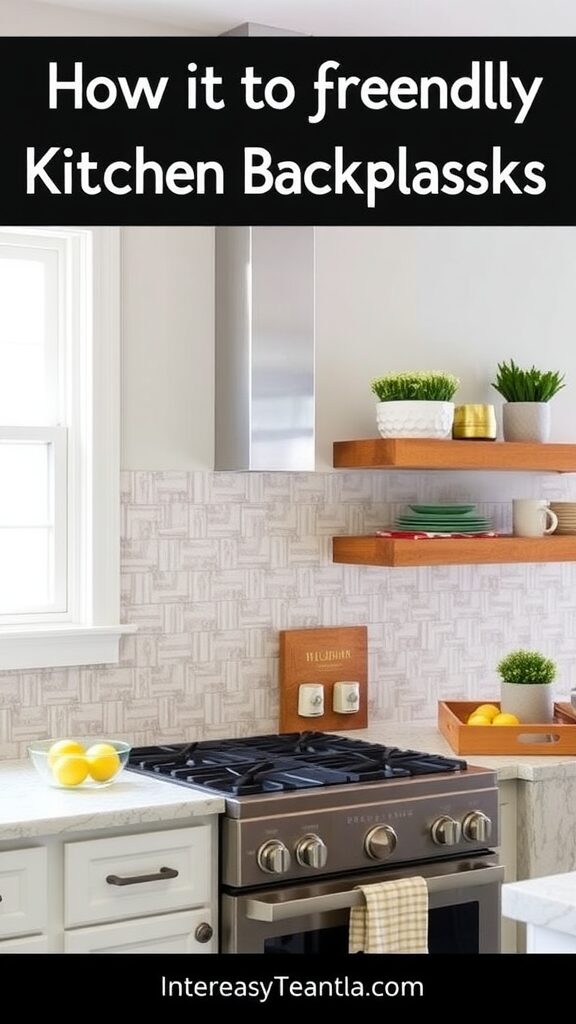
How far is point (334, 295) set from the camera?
3.91 meters

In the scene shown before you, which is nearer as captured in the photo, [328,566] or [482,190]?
[482,190]

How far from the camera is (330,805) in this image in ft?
9.93

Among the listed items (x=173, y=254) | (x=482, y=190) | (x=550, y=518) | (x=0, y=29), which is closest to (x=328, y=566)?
(x=550, y=518)

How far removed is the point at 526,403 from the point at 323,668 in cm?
94

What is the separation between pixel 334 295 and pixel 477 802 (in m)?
1.44

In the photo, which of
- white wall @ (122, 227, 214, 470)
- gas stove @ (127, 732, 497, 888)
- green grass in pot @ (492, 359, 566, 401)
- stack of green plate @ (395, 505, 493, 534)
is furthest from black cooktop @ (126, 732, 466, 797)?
green grass in pot @ (492, 359, 566, 401)

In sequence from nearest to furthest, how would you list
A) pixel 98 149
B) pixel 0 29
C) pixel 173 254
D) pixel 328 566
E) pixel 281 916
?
1. pixel 281 916
2. pixel 98 149
3. pixel 0 29
4. pixel 173 254
5. pixel 328 566

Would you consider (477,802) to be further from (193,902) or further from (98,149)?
(98,149)

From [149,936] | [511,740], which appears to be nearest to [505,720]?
[511,740]

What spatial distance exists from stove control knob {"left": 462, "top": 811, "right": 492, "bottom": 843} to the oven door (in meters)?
0.05

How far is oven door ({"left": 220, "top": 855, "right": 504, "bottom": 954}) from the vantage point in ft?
9.52

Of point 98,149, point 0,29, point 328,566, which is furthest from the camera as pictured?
point 328,566

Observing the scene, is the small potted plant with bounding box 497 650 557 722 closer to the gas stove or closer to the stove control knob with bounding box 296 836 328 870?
the gas stove

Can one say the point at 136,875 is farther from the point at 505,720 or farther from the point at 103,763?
the point at 505,720
